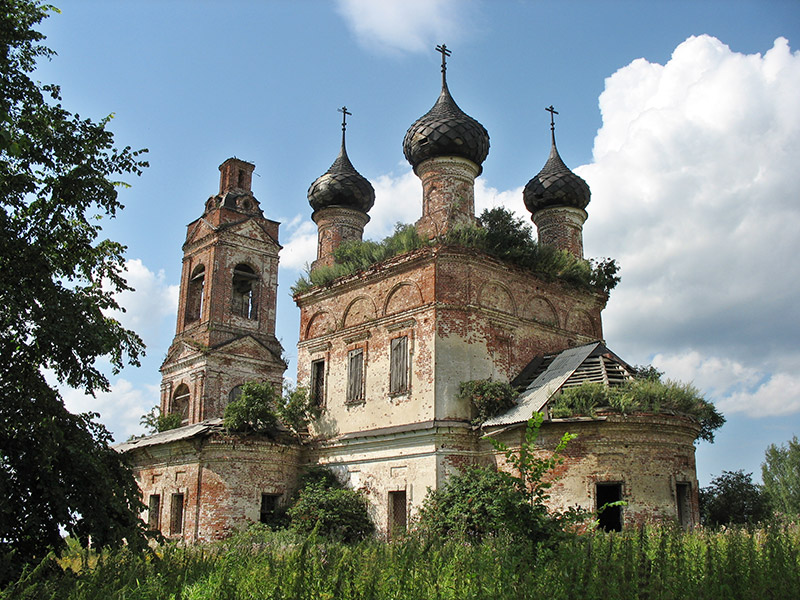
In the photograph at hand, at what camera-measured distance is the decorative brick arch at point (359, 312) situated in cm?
1720

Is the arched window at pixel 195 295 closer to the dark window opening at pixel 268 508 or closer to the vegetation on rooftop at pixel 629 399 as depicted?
the dark window opening at pixel 268 508

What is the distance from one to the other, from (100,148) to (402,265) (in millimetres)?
7643

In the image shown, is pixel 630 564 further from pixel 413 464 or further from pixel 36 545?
pixel 413 464

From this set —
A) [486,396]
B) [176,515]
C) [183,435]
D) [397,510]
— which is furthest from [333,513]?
[176,515]

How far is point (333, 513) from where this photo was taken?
1514 cm

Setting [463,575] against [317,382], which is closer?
[463,575]

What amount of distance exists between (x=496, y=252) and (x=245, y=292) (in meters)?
16.1

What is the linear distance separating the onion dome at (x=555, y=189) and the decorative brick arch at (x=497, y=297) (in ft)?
14.5

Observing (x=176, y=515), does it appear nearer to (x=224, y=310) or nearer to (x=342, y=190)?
(x=342, y=190)

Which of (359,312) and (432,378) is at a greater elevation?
(359,312)

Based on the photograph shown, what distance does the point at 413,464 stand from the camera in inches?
589

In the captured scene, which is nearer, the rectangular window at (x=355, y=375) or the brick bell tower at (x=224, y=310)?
the rectangular window at (x=355, y=375)

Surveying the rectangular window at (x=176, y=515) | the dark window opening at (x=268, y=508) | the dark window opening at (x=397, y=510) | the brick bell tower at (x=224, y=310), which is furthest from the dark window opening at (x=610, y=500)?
the brick bell tower at (x=224, y=310)

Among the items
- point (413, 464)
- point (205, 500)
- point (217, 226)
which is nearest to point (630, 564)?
point (413, 464)
